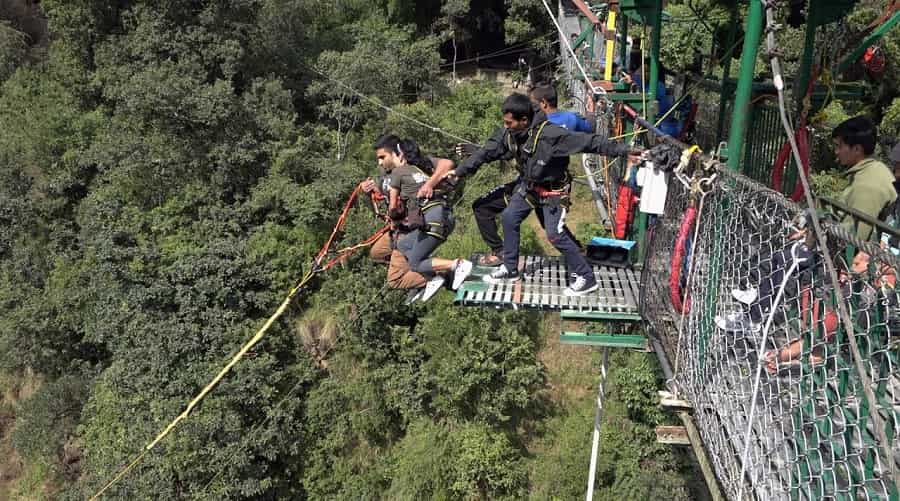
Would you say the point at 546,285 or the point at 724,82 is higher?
the point at 724,82

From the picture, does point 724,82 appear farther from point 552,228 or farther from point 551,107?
point 552,228

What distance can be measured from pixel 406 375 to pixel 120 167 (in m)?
7.57

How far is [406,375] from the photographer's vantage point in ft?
38.3

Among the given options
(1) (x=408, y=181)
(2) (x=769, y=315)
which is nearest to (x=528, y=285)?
(1) (x=408, y=181)

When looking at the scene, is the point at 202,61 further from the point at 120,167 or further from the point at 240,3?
the point at 120,167

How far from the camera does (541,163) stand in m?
3.64

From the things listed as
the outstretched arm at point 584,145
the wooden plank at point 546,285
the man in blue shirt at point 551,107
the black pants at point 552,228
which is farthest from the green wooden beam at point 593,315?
the man in blue shirt at point 551,107

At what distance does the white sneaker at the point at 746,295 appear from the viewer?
2.40 m

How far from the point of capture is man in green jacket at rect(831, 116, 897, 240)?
2658 mm

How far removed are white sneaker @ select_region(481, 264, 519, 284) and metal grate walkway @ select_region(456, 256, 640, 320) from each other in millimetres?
42

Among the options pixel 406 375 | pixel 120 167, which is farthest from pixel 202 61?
pixel 406 375

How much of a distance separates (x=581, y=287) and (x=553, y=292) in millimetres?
217

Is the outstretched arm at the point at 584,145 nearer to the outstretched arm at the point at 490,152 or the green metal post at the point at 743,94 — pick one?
the outstretched arm at the point at 490,152

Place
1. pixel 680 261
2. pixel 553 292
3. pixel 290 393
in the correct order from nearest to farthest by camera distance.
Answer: pixel 680 261
pixel 553 292
pixel 290 393
